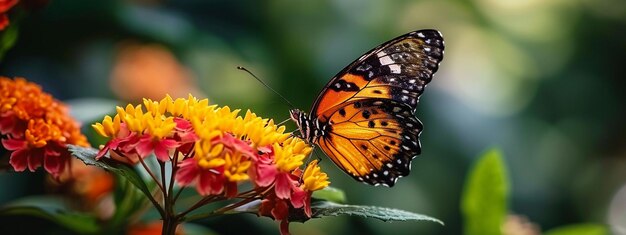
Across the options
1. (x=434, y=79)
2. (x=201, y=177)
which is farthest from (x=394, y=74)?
(x=434, y=79)

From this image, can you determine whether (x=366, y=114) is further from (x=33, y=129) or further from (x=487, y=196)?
(x=33, y=129)

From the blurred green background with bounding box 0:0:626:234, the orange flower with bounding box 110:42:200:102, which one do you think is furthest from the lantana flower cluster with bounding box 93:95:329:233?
the orange flower with bounding box 110:42:200:102

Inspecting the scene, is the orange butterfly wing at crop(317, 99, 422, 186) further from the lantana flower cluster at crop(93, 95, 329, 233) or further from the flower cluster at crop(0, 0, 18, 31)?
the flower cluster at crop(0, 0, 18, 31)

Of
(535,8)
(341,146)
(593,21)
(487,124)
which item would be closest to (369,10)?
(487,124)

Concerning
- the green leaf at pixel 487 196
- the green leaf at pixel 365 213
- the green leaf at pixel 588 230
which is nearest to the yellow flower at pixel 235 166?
the green leaf at pixel 365 213

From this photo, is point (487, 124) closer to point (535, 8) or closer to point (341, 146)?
point (535, 8)
